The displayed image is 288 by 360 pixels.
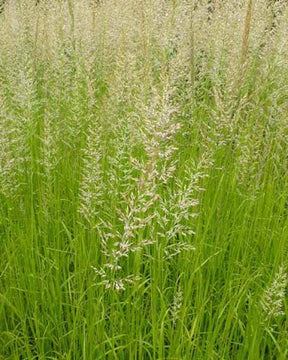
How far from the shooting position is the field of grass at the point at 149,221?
1540 mm

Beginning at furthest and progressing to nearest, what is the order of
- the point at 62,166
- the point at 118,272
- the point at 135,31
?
the point at 135,31 < the point at 62,166 < the point at 118,272

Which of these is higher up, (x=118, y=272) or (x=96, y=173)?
(x=96, y=173)

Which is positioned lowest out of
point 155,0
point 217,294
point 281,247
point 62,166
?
point 217,294

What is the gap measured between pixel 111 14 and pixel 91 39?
0.75 m

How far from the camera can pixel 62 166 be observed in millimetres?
2678

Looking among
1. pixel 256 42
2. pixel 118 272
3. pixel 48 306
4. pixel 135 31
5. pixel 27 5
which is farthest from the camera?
pixel 135 31

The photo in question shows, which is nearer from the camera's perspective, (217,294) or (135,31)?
(217,294)

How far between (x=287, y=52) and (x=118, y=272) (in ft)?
6.11

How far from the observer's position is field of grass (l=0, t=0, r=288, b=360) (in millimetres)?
1540

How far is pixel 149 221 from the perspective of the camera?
1239mm

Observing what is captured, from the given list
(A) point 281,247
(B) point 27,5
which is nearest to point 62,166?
(A) point 281,247

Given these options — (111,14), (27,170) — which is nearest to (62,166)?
(27,170)

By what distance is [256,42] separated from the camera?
3.24 m

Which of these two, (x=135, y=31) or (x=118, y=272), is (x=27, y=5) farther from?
(x=118, y=272)
